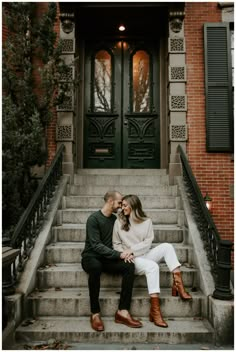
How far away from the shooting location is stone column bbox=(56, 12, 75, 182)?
7324 mm

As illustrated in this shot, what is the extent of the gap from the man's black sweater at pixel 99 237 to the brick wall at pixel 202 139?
11.2 feet

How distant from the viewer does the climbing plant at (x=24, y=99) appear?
620cm

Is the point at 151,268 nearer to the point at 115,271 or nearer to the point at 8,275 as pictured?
the point at 115,271

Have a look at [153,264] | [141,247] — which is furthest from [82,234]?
[153,264]

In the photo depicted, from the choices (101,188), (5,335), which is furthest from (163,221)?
(5,335)

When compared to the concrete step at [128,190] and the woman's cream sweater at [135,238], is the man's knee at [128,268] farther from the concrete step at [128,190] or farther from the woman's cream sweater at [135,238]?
the concrete step at [128,190]

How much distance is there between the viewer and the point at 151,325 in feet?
13.2

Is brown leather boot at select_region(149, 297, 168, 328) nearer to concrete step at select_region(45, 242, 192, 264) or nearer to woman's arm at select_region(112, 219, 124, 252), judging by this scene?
woman's arm at select_region(112, 219, 124, 252)

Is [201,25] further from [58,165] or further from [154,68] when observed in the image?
[58,165]

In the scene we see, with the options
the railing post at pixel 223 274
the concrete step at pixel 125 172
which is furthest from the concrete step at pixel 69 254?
the concrete step at pixel 125 172

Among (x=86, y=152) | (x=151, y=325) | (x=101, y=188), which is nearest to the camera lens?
(x=151, y=325)

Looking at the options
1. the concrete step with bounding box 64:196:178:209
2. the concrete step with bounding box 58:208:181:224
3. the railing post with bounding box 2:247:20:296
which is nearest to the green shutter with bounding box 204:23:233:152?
the concrete step with bounding box 64:196:178:209

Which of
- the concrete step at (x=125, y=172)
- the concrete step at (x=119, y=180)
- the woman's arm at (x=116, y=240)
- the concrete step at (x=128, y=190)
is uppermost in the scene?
the concrete step at (x=125, y=172)

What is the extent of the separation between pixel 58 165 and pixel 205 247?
134 inches
